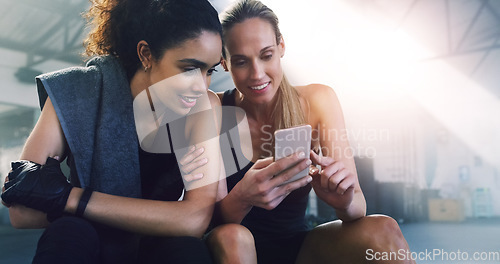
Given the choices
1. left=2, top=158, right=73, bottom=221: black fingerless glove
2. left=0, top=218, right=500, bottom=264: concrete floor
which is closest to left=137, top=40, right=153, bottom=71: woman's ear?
left=2, top=158, right=73, bottom=221: black fingerless glove

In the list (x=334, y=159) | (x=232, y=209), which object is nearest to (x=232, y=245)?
(x=232, y=209)

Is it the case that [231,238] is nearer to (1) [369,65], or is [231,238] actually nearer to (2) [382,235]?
(2) [382,235]

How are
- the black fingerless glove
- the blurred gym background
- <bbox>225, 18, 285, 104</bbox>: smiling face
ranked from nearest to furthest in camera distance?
the black fingerless glove
<bbox>225, 18, 285, 104</bbox>: smiling face
the blurred gym background

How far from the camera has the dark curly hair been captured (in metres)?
1.05

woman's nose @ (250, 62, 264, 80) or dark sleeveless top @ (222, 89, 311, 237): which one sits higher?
woman's nose @ (250, 62, 264, 80)

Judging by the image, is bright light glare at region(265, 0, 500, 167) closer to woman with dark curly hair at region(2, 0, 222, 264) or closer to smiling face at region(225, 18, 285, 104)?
smiling face at region(225, 18, 285, 104)

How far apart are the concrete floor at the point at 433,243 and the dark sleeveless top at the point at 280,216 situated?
2.58 m

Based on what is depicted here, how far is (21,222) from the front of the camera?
2.91 feet

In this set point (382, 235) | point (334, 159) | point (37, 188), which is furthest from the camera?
point (334, 159)

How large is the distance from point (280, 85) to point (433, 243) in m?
4.07

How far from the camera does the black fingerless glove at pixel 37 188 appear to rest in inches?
32.7

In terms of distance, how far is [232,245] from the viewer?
3.02ft

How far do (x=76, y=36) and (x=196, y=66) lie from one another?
16.3 feet

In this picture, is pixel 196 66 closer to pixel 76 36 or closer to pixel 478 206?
pixel 76 36
